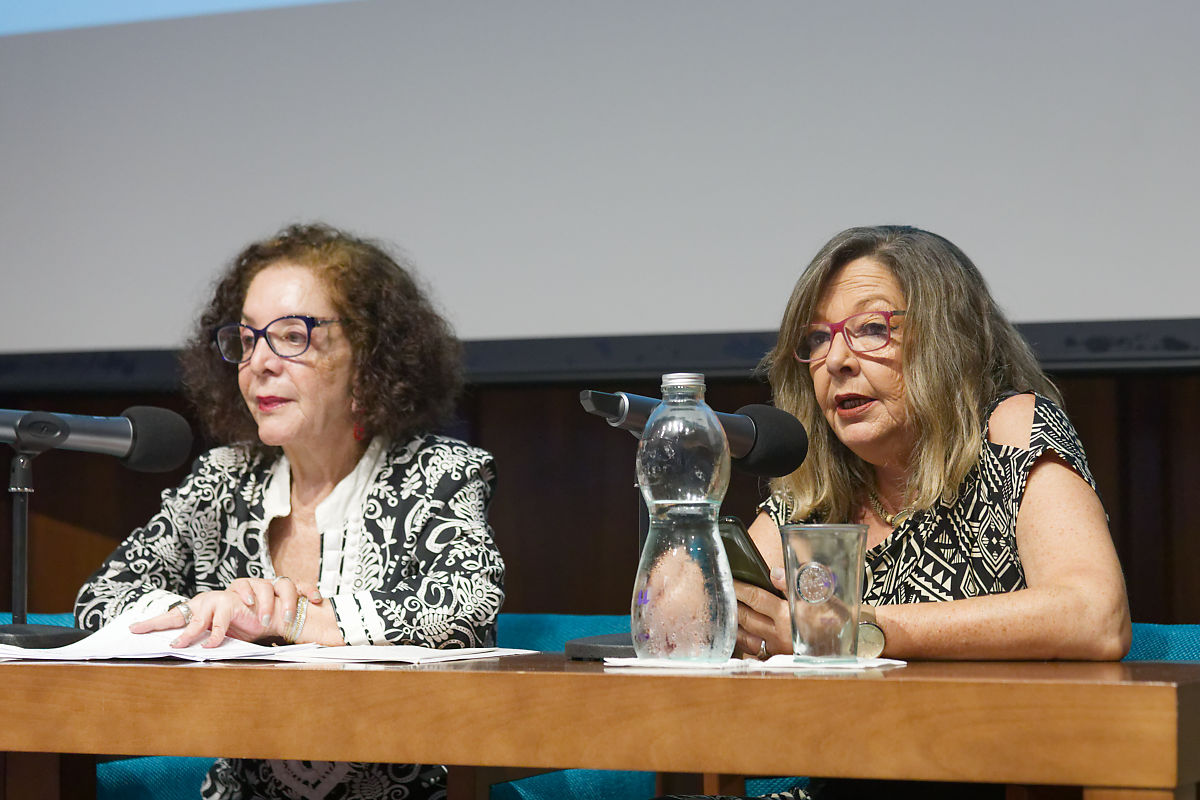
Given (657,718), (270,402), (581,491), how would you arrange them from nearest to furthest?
(657,718), (270,402), (581,491)

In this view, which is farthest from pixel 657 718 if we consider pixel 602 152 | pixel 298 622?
pixel 602 152

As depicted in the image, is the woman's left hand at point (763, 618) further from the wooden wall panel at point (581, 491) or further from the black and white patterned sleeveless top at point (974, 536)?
the wooden wall panel at point (581, 491)

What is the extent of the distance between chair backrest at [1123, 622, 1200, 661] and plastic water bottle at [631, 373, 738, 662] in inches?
37.2

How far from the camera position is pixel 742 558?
134cm

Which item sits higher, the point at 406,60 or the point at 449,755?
the point at 406,60

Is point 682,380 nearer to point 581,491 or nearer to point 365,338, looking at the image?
point 365,338

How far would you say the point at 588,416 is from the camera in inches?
114

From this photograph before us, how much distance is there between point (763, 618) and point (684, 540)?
180 mm

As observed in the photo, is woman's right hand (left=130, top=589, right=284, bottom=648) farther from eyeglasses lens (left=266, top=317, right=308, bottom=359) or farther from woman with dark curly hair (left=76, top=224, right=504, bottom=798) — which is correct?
eyeglasses lens (left=266, top=317, right=308, bottom=359)

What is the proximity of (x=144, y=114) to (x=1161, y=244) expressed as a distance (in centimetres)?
210

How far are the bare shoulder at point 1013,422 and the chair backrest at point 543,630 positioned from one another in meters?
0.76

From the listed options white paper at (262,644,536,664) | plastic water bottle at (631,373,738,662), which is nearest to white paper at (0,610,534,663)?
white paper at (262,644,536,664)

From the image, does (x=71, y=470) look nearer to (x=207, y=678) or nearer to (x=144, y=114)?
(x=144, y=114)

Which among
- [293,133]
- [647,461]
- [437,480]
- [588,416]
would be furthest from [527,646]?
[293,133]
